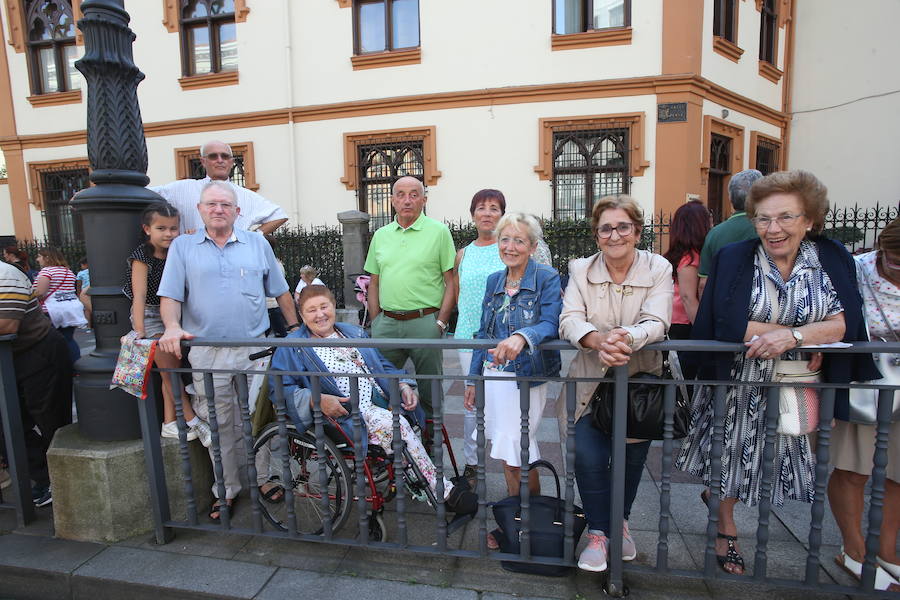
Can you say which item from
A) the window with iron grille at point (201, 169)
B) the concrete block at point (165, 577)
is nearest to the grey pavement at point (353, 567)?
the concrete block at point (165, 577)

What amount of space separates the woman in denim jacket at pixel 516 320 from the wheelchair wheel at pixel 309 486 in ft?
2.60

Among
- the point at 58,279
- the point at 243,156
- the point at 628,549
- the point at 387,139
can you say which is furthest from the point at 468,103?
the point at 628,549

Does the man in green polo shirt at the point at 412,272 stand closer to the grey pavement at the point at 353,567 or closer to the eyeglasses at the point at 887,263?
the grey pavement at the point at 353,567

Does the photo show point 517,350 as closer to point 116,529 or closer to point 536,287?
point 536,287

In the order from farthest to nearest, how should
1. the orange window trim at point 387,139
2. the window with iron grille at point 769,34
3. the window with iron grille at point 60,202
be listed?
the window with iron grille at point 60,202 → the window with iron grille at point 769,34 → the orange window trim at point 387,139

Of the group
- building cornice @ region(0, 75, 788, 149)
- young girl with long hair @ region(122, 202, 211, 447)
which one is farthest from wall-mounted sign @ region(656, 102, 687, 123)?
young girl with long hair @ region(122, 202, 211, 447)

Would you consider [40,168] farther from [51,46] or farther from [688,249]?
[688,249]

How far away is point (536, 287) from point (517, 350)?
0.51 metres

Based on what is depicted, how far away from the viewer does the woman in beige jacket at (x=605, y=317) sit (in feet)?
7.36

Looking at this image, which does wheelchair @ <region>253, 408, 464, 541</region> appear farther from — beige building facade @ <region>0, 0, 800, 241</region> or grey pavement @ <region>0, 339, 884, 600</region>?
beige building facade @ <region>0, 0, 800, 241</region>

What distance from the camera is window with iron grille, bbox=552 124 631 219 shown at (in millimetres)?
10031

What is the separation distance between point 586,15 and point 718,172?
13.8 ft

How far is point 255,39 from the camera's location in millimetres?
10922

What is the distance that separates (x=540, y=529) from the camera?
2.38m
